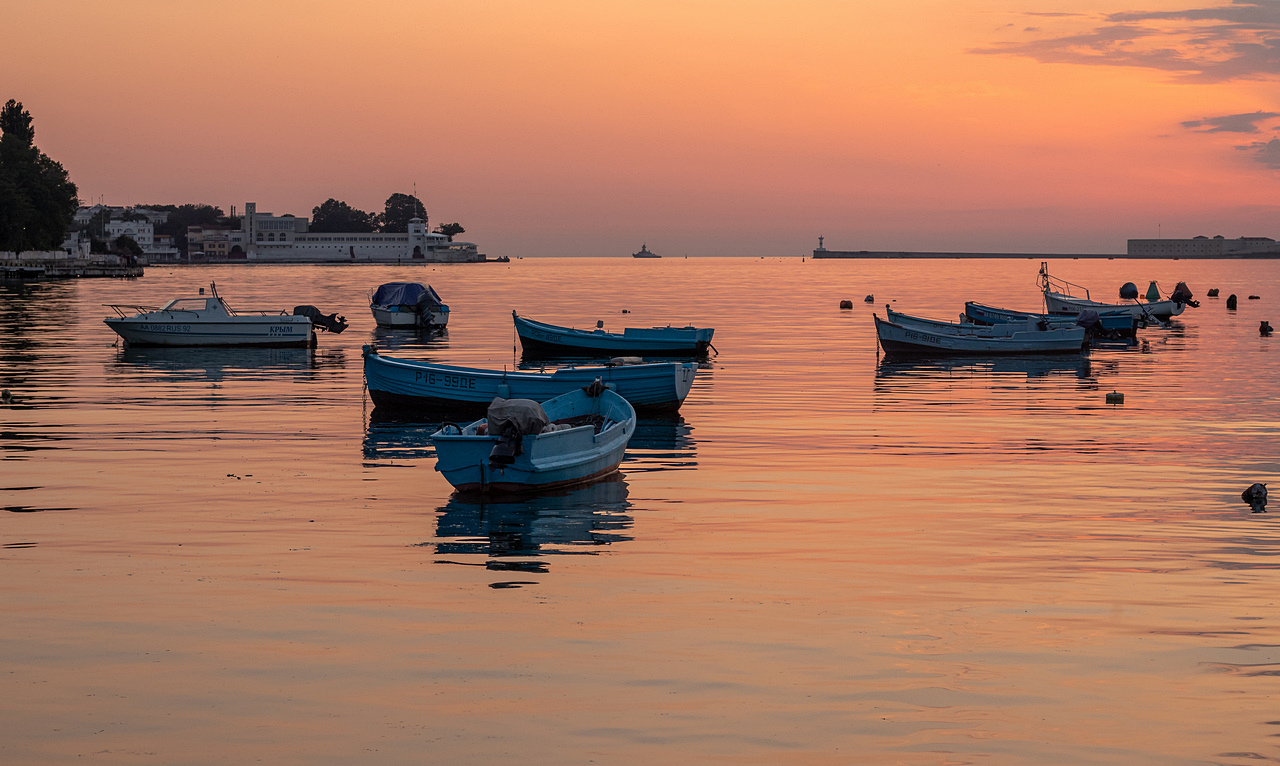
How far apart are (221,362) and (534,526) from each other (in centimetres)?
3407

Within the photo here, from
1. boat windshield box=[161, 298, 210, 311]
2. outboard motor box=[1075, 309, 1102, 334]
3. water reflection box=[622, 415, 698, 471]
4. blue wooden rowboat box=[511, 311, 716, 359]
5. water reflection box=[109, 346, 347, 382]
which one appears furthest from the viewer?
outboard motor box=[1075, 309, 1102, 334]

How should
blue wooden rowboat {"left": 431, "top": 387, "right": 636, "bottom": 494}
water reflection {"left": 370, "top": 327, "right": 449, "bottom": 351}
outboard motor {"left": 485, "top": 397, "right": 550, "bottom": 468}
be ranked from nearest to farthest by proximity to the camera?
outboard motor {"left": 485, "top": 397, "right": 550, "bottom": 468}
blue wooden rowboat {"left": 431, "top": 387, "right": 636, "bottom": 494}
water reflection {"left": 370, "top": 327, "right": 449, "bottom": 351}

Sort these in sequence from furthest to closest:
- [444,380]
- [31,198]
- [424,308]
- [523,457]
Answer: [31,198], [424,308], [444,380], [523,457]

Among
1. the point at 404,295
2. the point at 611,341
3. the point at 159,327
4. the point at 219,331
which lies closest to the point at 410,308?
the point at 404,295

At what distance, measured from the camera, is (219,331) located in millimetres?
54469

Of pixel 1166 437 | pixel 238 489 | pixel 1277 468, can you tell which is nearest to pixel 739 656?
pixel 238 489

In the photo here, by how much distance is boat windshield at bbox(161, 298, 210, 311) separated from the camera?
55.2 m

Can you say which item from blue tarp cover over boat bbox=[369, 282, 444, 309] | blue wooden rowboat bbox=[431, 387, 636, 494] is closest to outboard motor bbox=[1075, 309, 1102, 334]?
blue tarp cover over boat bbox=[369, 282, 444, 309]

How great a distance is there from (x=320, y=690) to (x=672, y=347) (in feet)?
137

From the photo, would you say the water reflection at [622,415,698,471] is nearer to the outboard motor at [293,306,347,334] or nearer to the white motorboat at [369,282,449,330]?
the outboard motor at [293,306,347,334]

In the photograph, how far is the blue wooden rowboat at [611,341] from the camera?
170ft

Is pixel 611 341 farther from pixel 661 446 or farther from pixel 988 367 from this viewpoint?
pixel 661 446

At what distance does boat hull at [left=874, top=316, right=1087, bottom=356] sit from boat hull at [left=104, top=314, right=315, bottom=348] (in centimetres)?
2639

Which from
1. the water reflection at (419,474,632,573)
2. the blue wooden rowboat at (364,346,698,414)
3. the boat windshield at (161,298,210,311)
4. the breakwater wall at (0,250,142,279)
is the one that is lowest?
the water reflection at (419,474,632,573)
